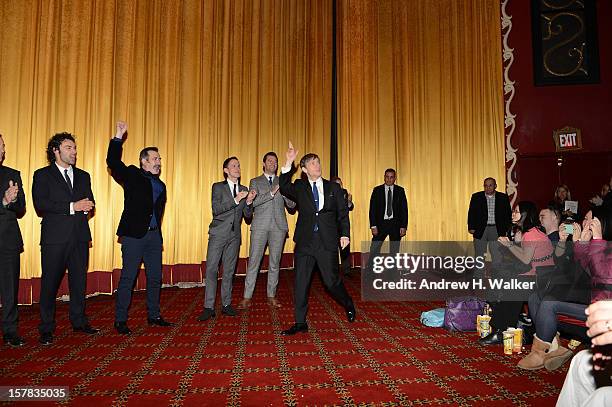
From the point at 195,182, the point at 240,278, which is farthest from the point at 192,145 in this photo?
the point at 240,278

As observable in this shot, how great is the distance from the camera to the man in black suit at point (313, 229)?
3.49 m

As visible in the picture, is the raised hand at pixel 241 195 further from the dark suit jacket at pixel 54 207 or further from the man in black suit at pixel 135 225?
the dark suit jacket at pixel 54 207

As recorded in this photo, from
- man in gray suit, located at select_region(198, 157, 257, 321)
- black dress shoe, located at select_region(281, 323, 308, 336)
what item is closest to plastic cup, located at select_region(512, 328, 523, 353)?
black dress shoe, located at select_region(281, 323, 308, 336)

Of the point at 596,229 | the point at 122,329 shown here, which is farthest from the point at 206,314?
the point at 596,229

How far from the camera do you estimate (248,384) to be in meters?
2.38

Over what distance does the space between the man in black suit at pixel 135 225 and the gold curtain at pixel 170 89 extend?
1910mm

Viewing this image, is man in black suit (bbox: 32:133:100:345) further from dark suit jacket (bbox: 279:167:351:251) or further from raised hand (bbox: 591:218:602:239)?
raised hand (bbox: 591:218:602:239)

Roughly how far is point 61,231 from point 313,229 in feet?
6.41

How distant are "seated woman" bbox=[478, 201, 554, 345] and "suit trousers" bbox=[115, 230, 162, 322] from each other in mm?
2667

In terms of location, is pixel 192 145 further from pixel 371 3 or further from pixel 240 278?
pixel 371 3

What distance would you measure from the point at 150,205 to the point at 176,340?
1.12m

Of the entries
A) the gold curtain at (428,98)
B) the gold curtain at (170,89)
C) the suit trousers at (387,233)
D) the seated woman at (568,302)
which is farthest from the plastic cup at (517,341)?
the gold curtain at (428,98)

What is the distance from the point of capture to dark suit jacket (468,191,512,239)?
6.05 m

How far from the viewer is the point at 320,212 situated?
3.54 m
